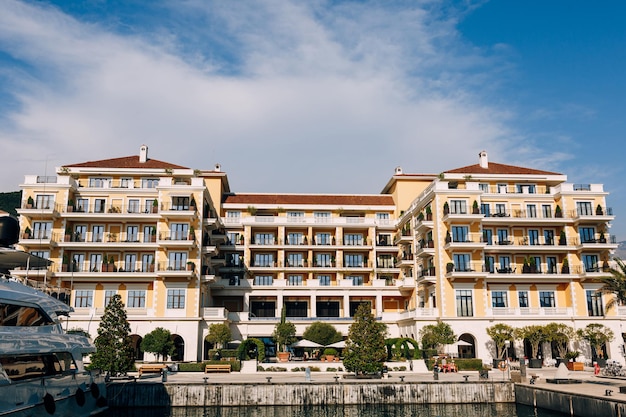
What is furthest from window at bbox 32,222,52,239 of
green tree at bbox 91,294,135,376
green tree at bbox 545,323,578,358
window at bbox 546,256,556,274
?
window at bbox 546,256,556,274

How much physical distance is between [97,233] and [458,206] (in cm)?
3696

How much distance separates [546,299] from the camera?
57938 mm

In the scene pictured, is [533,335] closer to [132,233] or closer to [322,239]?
[322,239]

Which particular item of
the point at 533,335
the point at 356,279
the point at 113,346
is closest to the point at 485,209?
the point at 533,335

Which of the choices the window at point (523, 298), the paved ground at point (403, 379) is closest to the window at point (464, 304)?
the window at point (523, 298)

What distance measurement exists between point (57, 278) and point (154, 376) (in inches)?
780

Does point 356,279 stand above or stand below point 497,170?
below

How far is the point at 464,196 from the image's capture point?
186 ft

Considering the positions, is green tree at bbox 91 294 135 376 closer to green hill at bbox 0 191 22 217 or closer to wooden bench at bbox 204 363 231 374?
wooden bench at bbox 204 363 231 374

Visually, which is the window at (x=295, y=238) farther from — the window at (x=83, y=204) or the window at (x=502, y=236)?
the window at (x=83, y=204)

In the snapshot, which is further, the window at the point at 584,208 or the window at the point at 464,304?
the window at the point at 584,208

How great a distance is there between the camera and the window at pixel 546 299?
2274 inches

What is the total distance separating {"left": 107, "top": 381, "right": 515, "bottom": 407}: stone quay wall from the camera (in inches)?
1374

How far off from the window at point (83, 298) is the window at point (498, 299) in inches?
1591
